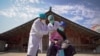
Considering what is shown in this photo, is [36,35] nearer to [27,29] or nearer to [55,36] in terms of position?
[55,36]

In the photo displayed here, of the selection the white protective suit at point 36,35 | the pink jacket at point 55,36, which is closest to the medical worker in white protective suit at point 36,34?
the white protective suit at point 36,35

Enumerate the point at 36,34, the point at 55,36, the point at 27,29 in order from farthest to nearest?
1. the point at 27,29
2. the point at 36,34
3. the point at 55,36

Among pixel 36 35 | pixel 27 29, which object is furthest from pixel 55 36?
pixel 27 29

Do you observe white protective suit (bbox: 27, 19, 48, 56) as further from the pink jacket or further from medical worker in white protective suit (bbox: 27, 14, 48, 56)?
the pink jacket

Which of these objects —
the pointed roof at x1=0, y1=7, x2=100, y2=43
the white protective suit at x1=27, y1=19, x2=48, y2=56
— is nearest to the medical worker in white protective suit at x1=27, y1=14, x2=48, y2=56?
the white protective suit at x1=27, y1=19, x2=48, y2=56

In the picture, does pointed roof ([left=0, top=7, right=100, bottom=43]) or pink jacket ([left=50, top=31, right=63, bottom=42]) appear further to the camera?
pointed roof ([left=0, top=7, right=100, bottom=43])

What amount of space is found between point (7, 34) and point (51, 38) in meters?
10.5

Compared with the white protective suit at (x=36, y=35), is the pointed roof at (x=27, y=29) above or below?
above

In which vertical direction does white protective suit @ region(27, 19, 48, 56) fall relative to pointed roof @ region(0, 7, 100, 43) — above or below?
below

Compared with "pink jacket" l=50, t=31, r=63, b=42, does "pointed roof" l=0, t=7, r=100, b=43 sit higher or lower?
higher

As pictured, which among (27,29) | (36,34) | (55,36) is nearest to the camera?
(55,36)

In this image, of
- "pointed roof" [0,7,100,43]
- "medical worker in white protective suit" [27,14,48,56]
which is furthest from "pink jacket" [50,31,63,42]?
"pointed roof" [0,7,100,43]

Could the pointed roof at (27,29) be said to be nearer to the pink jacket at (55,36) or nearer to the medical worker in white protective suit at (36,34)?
the medical worker in white protective suit at (36,34)

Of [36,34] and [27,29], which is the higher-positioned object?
[27,29]
